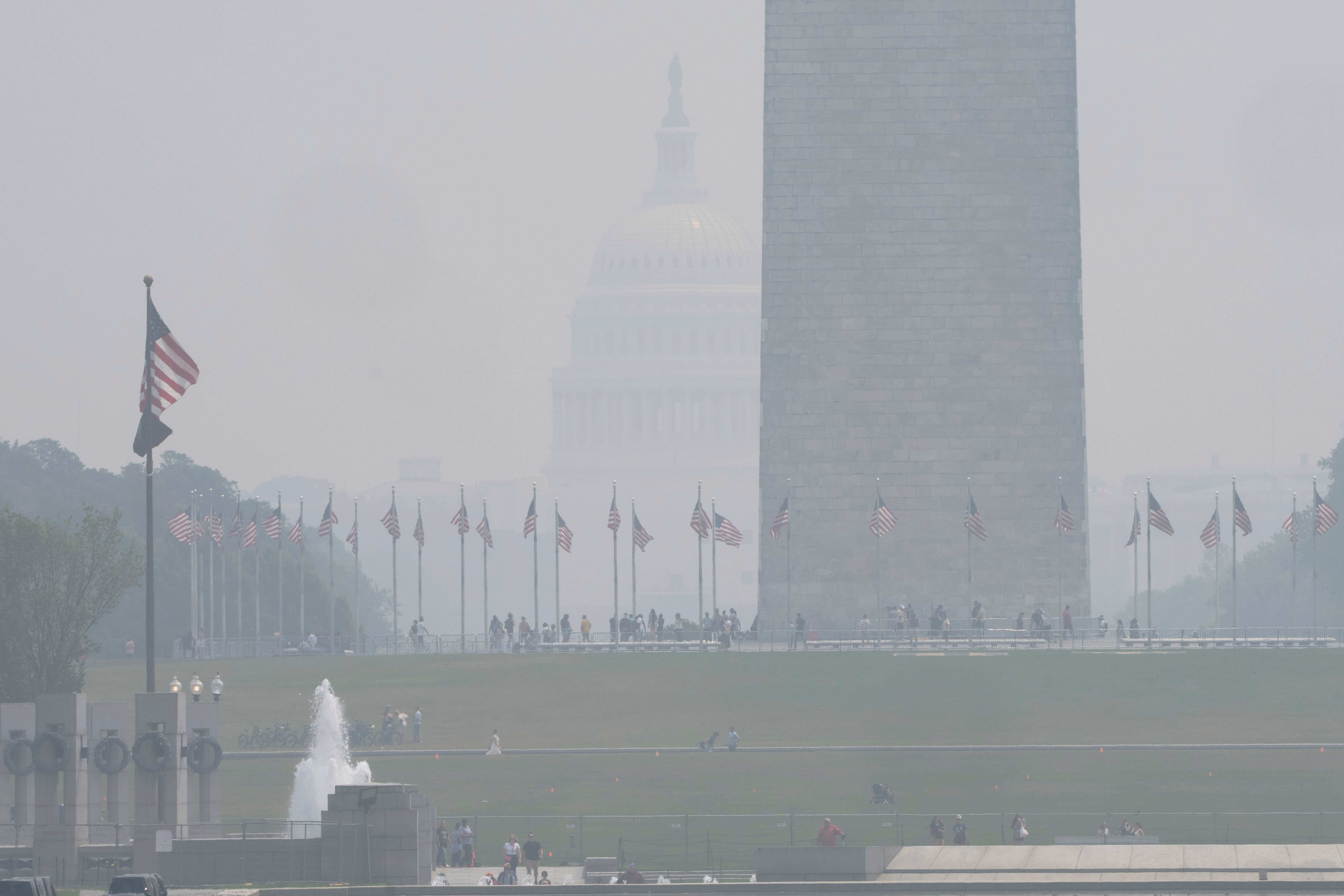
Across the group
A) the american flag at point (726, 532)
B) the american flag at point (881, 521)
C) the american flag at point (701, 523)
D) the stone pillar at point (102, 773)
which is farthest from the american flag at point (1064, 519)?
the stone pillar at point (102, 773)

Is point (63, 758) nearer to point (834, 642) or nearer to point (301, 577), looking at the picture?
point (834, 642)

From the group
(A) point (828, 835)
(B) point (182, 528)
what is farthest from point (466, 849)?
(B) point (182, 528)

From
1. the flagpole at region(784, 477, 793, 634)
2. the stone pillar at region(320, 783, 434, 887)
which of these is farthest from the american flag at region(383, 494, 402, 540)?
the stone pillar at region(320, 783, 434, 887)

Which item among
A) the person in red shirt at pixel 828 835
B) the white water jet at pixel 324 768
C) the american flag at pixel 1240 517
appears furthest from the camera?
the american flag at pixel 1240 517

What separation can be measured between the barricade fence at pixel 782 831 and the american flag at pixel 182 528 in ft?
99.3

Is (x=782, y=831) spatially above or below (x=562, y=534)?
below

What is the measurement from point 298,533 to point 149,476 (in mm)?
57607

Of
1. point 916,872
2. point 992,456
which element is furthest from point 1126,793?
point 992,456

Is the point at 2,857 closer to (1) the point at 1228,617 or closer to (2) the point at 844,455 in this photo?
(2) the point at 844,455

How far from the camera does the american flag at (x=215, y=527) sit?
87.0m

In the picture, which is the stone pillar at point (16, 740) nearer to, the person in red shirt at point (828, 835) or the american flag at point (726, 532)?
the person in red shirt at point (828, 835)

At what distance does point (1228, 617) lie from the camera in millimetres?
153000

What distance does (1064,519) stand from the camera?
86.9 metres

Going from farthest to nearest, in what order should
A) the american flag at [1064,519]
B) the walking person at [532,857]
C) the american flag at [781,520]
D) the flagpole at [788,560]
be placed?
1. the flagpole at [788,560]
2. the american flag at [1064,519]
3. the american flag at [781,520]
4. the walking person at [532,857]
